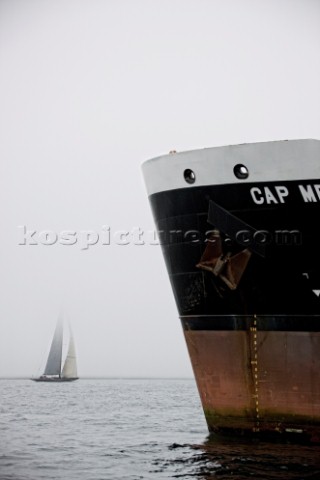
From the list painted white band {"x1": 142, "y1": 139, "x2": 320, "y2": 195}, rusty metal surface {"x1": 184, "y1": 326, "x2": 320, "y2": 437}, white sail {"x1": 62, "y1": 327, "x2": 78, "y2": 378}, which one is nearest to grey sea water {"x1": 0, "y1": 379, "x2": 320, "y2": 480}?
rusty metal surface {"x1": 184, "y1": 326, "x2": 320, "y2": 437}

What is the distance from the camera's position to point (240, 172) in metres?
14.0

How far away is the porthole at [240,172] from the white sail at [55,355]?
70.5 m

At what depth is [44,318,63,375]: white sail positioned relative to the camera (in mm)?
82375

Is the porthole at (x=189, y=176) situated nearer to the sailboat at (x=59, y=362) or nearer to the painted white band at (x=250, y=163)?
the painted white band at (x=250, y=163)

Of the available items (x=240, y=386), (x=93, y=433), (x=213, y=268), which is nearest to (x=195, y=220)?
(x=213, y=268)

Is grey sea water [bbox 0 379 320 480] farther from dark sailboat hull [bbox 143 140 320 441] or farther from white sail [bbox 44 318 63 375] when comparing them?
white sail [bbox 44 318 63 375]

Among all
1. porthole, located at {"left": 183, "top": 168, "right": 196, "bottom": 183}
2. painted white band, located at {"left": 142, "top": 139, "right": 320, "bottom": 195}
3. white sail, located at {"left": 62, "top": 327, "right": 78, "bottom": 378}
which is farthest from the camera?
white sail, located at {"left": 62, "top": 327, "right": 78, "bottom": 378}

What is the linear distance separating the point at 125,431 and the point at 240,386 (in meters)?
8.15

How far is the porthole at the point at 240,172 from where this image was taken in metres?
13.9

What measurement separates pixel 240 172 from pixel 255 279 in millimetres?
2158

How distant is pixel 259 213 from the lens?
13859mm

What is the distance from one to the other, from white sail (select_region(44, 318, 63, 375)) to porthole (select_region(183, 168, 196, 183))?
69.6 m

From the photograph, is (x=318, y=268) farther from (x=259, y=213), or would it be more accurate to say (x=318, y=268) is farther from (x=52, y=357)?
(x=52, y=357)

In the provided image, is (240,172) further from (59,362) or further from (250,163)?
(59,362)
